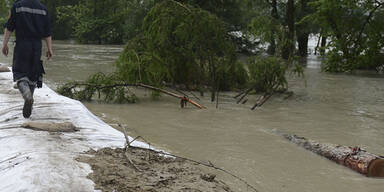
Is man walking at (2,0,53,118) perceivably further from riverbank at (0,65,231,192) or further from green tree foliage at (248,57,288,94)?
green tree foliage at (248,57,288,94)

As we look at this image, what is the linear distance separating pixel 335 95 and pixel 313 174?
8481mm

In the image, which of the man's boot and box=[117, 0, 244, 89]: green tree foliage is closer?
the man's boot

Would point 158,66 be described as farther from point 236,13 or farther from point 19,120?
point 236,13

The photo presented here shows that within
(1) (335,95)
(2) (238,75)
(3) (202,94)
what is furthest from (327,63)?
(3) (202,94)

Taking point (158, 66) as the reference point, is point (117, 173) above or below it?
below

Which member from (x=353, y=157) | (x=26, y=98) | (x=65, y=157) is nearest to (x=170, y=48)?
(x=26, y=98)

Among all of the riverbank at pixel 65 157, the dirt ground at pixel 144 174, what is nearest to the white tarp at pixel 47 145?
the riverbank at pixel 65 157

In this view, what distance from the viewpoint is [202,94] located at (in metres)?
12.0

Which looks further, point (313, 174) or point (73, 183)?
point (313, 174)

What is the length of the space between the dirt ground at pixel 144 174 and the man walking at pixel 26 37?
185cm

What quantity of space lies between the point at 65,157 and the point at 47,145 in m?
0.47

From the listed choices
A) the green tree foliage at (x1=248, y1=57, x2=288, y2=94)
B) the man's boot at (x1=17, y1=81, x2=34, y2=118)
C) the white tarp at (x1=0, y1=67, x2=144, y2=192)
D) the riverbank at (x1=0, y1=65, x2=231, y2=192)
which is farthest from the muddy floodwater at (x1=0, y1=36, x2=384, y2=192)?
the man's boot at (x1=17, y1=81, x2=34, y2=118)

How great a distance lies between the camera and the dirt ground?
3.54 metres

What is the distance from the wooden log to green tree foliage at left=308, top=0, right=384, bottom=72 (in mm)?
13785
